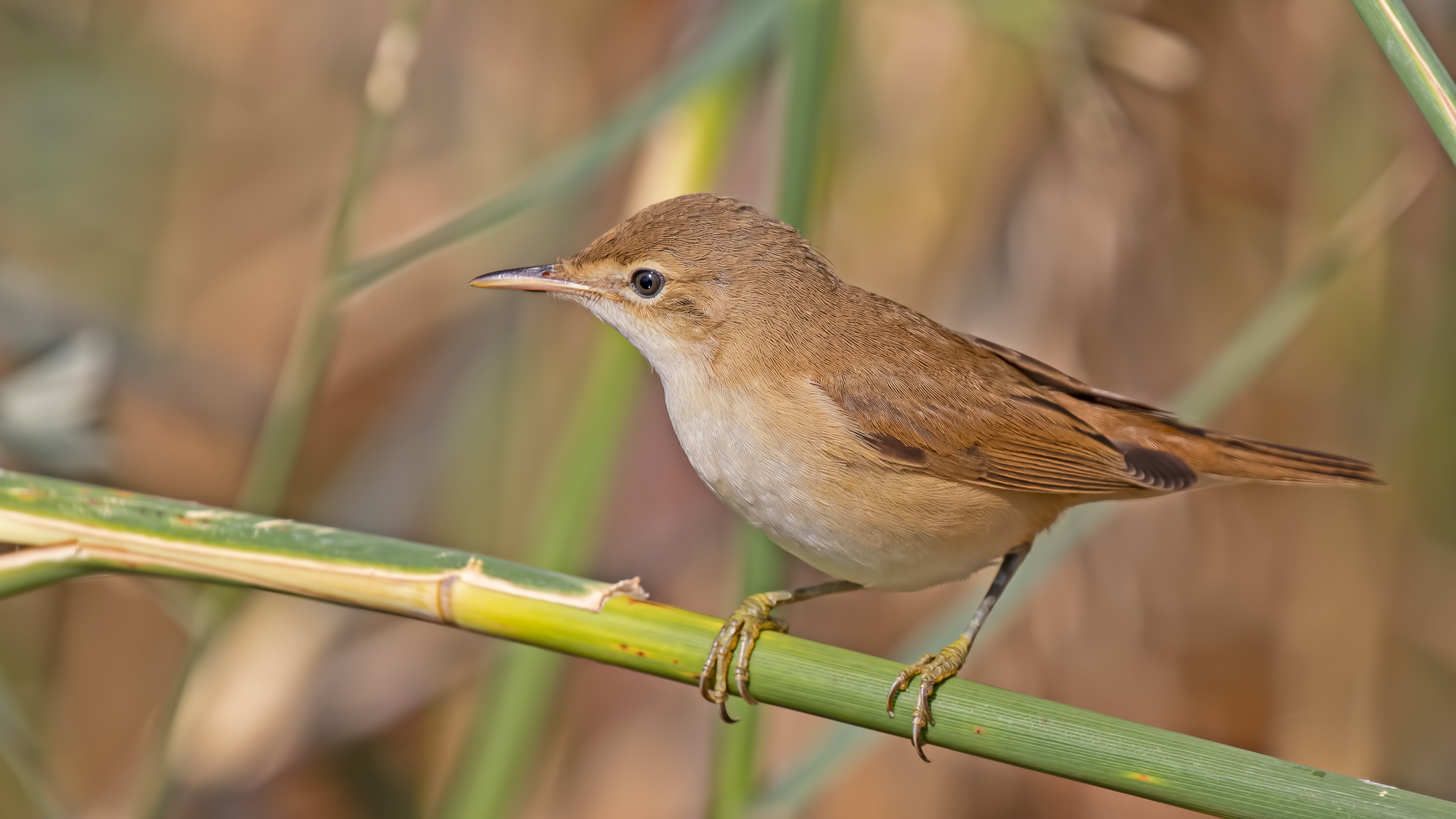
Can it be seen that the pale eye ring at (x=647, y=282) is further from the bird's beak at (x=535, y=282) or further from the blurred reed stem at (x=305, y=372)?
the blurred reed stem at (x=305, y=372)

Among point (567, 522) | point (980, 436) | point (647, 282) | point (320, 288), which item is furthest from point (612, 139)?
point (980, 436)

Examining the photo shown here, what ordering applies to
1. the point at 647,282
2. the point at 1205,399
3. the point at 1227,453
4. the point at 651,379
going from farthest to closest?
the point at 651,379 → the point at 1205,399 → the point at 1227,453 → the point at 647,282

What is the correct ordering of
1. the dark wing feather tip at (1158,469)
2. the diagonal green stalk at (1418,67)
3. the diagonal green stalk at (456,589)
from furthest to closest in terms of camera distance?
the dark wing feather tip at (1158,469), the diagonal green stalk at (456,589), the diagonal green stalk at (1418,67)

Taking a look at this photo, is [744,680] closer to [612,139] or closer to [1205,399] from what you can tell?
[612,139]

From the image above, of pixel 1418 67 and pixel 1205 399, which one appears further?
pixel 1205 399

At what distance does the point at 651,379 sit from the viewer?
3.38 m

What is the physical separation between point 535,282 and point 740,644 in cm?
73

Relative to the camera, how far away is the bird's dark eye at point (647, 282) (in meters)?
2.07

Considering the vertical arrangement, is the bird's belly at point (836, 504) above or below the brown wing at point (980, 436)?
below

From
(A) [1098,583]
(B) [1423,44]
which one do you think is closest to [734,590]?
(A) [1098,583]

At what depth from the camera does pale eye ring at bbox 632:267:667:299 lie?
2.07m

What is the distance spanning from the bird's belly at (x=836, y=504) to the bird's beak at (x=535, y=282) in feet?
0.95

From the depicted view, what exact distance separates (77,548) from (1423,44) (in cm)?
173

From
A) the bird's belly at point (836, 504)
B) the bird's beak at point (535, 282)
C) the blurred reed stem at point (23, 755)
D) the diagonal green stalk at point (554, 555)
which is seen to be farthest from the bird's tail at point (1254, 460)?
the blurred reed stem at point (23, 755)
